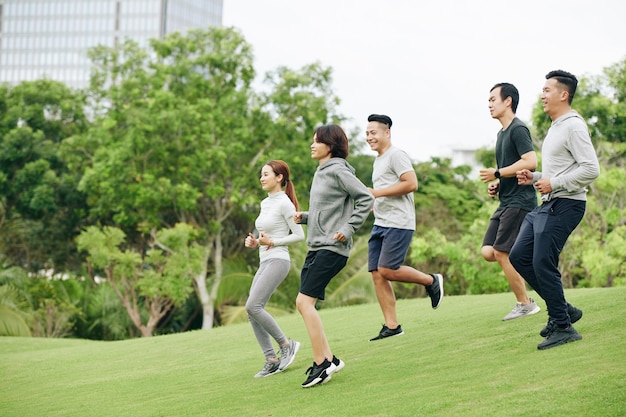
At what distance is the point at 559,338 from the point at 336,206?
7.82 ft

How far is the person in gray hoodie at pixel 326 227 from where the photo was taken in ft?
25.9

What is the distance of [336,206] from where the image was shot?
319 inches

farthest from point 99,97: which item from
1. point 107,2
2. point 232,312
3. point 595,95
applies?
point 107,2

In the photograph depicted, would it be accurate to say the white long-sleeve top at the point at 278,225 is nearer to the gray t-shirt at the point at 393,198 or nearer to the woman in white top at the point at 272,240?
the woman in white top at the point at 272,240

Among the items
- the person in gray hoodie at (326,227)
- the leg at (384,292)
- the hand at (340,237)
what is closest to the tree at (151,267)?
the leg at (384,292)

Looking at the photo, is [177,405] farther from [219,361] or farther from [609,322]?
[609,322]

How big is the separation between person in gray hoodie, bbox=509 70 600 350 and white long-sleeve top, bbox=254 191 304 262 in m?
2.37

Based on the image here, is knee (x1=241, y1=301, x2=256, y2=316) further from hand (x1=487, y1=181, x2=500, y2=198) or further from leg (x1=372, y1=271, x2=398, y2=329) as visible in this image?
hand (x1=487, y1=181, x2=500, y2=198)

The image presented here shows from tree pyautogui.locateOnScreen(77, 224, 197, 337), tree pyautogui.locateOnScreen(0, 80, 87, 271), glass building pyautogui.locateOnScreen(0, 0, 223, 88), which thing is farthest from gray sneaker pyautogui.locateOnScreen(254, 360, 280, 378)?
glass building pyautogui.locateOnScreen(0, 0, 223, 88)

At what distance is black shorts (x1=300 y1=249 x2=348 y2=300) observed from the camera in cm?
794

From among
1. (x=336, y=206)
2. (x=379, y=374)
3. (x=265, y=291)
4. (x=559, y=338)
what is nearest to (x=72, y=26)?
(x=265, y=291)

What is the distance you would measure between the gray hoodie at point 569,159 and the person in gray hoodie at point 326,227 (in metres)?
1.68

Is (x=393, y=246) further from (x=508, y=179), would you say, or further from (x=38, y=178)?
(x=38, y=178)

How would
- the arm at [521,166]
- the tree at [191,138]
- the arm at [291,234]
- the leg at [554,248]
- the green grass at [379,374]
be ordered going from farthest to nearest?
the tree at [191,138], the arm at [521,166], the arm at [291,234], the leg at [554,248], the green grass at [379,374]
